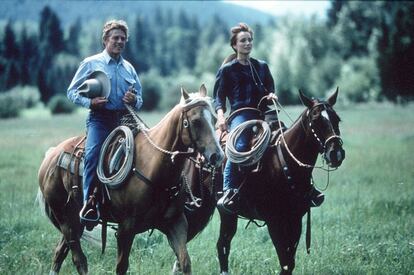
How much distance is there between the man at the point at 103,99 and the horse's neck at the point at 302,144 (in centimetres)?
203

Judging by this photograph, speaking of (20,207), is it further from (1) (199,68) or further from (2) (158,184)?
(1) (199,68)

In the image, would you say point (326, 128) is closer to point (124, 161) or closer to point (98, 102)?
point (124, 161)

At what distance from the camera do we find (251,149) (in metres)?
8.87

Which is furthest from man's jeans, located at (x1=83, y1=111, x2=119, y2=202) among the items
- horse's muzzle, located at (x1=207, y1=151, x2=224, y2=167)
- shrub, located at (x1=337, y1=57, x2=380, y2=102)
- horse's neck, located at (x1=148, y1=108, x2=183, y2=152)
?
shrub, located at (x1=337, y1=57, x2=380, y2=102)

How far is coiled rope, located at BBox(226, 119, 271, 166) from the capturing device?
28.3 feet

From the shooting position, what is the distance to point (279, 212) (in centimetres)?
851

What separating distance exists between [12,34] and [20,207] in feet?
107

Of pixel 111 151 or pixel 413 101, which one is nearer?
pixel 111 151

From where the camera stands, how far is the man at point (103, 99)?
7.89 meters

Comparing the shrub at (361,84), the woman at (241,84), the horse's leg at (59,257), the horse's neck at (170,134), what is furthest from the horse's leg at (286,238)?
the shrub at (361,84)

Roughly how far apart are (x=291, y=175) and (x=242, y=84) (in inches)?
63.3

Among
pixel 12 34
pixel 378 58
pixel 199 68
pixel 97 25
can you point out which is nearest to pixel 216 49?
pixel 199 68

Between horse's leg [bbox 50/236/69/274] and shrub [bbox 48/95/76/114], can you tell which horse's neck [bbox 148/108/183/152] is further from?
shrub [bbox 48/95/76/114]

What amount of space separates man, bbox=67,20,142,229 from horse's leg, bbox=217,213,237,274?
7.40 feet
